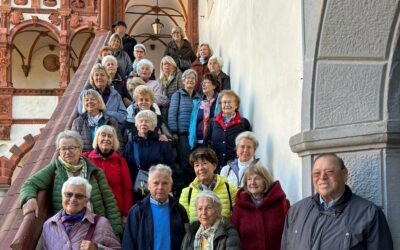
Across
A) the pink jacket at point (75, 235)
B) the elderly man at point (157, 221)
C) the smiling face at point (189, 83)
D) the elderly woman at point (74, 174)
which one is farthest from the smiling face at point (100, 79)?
the pink jacket at point (75, 235)

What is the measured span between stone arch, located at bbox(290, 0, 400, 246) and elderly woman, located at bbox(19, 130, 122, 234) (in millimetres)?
1414

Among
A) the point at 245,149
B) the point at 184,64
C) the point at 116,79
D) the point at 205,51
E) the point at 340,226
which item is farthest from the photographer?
the point at 184,64

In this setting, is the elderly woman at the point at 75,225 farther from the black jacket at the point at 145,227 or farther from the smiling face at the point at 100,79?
the smiling face at the point at 100,79

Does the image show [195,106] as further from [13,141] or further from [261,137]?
[13,141]

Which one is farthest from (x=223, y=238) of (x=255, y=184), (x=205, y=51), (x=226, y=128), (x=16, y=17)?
(x=16, y=17)

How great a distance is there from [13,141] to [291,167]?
15836mm

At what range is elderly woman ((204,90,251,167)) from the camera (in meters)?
5.97

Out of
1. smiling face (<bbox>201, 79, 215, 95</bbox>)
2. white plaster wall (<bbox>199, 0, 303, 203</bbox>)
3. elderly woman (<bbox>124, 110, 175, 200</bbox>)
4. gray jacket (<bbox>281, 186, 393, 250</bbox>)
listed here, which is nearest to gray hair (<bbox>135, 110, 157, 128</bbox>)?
→ elderly woman (<bbox>124, 110, 175, 200</bbox>)

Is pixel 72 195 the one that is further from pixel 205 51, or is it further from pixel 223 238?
pixel 205 51

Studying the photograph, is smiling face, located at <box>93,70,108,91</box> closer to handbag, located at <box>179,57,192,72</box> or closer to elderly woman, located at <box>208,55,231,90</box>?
elderly woman, located at <box>208,55,231,90</box>

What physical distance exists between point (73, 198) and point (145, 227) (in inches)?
20.9

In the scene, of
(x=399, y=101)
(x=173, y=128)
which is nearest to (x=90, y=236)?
(x=399, y=101)

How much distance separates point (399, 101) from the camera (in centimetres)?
393

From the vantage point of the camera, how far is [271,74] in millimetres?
6012
